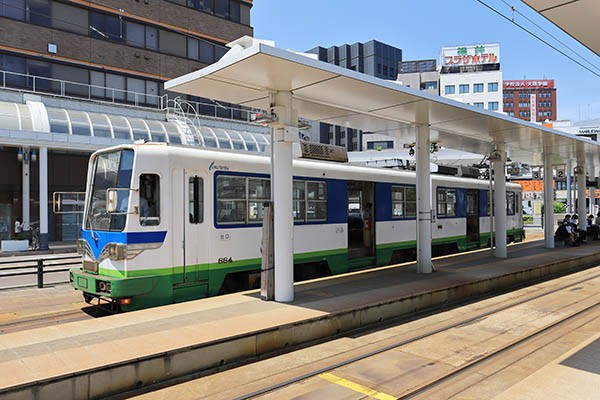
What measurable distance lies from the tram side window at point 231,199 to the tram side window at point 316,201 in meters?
1.89

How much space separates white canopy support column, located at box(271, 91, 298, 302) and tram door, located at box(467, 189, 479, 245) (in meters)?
11.3

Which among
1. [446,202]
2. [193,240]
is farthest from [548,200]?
[193,240]

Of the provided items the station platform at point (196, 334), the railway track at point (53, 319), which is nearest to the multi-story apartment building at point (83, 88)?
the railway track at point (53, 319)

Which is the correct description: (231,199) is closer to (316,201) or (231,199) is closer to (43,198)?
(316,201)

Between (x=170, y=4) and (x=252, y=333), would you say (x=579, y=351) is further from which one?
(x=170, y=4)

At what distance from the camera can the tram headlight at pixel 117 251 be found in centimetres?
775

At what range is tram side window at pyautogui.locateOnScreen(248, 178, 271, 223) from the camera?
9.62 m

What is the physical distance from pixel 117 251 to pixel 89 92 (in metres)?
23.9

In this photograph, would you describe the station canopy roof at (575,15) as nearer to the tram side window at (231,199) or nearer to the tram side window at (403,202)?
the tram side window at (231,199)

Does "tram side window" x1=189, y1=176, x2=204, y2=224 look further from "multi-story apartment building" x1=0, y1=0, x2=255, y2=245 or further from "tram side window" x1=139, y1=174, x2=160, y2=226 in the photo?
"multi-story apartment building" x1=0, y1=0, x2=255, y2=245

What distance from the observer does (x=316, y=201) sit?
36.1ft

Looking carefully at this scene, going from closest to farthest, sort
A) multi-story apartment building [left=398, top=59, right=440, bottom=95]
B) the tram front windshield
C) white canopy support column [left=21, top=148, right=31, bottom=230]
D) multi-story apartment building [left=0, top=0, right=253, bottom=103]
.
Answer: the tram front windshield
white canopy support column [left=21, top=148, right=31, bottom=230]
multi-story apartment building [left=0, top=0, right=253, bottom=103]
multi-story apartment building [left=398, top=59, right=440, bottom=95]

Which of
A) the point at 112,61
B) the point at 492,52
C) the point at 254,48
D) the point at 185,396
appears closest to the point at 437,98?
the point at 254,48

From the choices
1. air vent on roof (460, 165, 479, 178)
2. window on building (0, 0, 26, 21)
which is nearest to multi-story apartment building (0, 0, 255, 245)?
window on building (0, 0, 26, 21)
